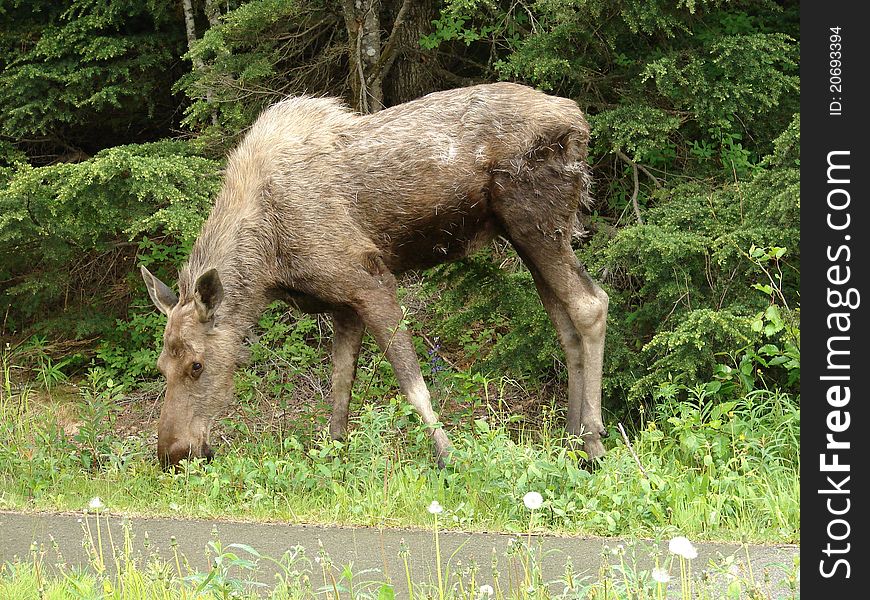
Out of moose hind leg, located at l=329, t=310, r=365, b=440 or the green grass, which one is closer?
the green grass

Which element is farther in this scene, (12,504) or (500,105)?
(500,105)

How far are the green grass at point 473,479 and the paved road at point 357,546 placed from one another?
233mm

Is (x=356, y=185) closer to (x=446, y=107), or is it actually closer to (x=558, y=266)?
(x=446, y=107)

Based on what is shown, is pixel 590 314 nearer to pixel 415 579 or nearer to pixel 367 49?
pixel 415 579

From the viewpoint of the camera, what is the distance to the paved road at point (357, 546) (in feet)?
15.3

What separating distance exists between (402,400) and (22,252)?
4.69 meters

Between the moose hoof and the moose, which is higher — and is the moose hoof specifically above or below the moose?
below

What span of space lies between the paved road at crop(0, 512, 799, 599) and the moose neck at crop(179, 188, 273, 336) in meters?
1.70

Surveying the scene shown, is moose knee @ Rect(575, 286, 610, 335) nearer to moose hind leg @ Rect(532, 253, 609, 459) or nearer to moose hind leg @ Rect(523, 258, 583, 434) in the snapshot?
moose hind leg @ Rect(532, 253, 609, 459)

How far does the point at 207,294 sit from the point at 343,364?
4.57 feet

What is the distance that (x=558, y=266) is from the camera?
7.61 m

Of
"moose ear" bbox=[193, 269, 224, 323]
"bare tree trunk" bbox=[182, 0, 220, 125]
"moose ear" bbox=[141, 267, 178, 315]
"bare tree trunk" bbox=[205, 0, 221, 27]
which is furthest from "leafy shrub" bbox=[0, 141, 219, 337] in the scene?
"moose ear" bbox=[193, 269, 224, 323]

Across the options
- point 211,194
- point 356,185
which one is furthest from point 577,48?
point 211,194

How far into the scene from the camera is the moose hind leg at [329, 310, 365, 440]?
7977 millimetres
